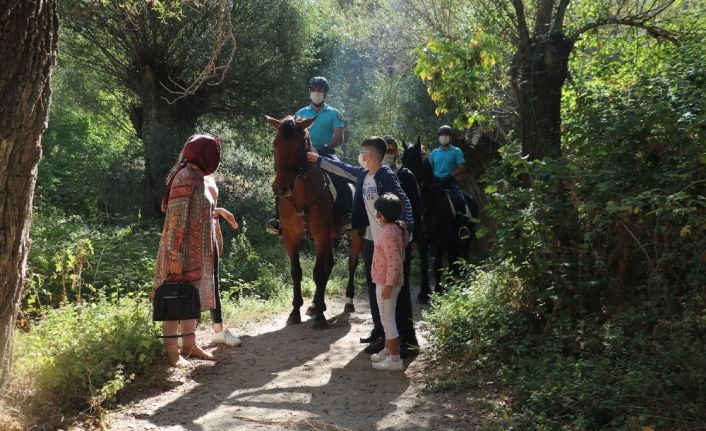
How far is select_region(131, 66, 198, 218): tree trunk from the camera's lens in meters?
15.7

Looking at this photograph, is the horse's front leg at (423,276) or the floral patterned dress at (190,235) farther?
the horse's front leg at (423,276)

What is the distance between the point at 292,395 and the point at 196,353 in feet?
4.43

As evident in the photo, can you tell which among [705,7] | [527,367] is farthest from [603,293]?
[705,7]

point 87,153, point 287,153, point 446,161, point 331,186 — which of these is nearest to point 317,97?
point 331,186

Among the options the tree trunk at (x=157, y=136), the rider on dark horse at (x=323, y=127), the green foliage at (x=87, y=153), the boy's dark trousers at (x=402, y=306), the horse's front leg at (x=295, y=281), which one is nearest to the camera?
the boy's dark trousers at (x=402, y=306)

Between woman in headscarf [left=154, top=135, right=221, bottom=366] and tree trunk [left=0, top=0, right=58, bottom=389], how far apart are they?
58.4 inches

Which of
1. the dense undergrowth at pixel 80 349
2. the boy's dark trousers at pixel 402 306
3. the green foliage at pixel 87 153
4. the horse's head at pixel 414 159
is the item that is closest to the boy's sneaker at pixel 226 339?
the dense undergrowth at pixel 80 349

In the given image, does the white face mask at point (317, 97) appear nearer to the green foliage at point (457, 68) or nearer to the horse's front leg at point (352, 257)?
the green foliage at point (457, 68)

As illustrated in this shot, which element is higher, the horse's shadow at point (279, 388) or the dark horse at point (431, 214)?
the dark horse at point (431, 214)

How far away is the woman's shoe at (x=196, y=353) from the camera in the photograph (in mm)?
6533

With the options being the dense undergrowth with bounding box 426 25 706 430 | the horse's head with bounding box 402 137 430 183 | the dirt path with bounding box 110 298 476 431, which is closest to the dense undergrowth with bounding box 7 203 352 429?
the dirt path with bounding box 110 298 476 431

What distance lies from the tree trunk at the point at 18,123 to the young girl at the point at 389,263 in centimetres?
299

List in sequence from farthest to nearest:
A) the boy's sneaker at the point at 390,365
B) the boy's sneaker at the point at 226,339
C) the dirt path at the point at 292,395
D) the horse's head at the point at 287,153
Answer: the horse's head at the point at 287,153, the boy's sneaker at the point at 226,339, the boy's sneaker at the point at 390,365, the dirt path at the point at 292,395

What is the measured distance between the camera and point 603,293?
5898 millimetres
